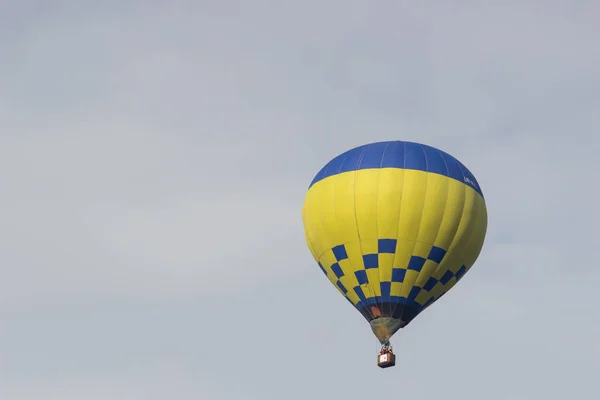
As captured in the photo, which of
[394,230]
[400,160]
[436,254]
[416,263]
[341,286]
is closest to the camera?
[394,230]

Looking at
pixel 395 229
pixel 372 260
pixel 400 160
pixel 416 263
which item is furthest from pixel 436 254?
pixel 400 160

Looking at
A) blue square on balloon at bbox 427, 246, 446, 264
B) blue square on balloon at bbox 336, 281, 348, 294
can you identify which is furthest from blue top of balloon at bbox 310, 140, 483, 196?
blue square on balloon at bbox 336, 281, 348, 294

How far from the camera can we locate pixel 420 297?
58594mm

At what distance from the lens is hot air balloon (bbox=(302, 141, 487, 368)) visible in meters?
58.0

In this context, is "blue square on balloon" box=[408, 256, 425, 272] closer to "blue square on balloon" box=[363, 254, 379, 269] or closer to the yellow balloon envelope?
Answer: the yellow balloon envelope

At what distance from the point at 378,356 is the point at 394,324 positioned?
3.51ft

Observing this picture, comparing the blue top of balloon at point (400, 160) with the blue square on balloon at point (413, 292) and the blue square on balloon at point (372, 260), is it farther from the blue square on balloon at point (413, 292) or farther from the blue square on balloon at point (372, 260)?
the blue square on balloon at point (413, 292)

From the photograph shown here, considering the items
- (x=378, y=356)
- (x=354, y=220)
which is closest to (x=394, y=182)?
(x=354, y=220)

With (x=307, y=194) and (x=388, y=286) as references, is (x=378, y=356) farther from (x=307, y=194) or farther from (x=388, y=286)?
(x=307, y=194)

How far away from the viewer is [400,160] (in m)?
58.7

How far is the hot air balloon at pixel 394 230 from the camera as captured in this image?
190 feet

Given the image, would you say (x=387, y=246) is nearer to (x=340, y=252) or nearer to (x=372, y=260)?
(x=372, y=260)

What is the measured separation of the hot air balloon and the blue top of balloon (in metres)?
0.03

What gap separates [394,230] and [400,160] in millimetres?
2223
